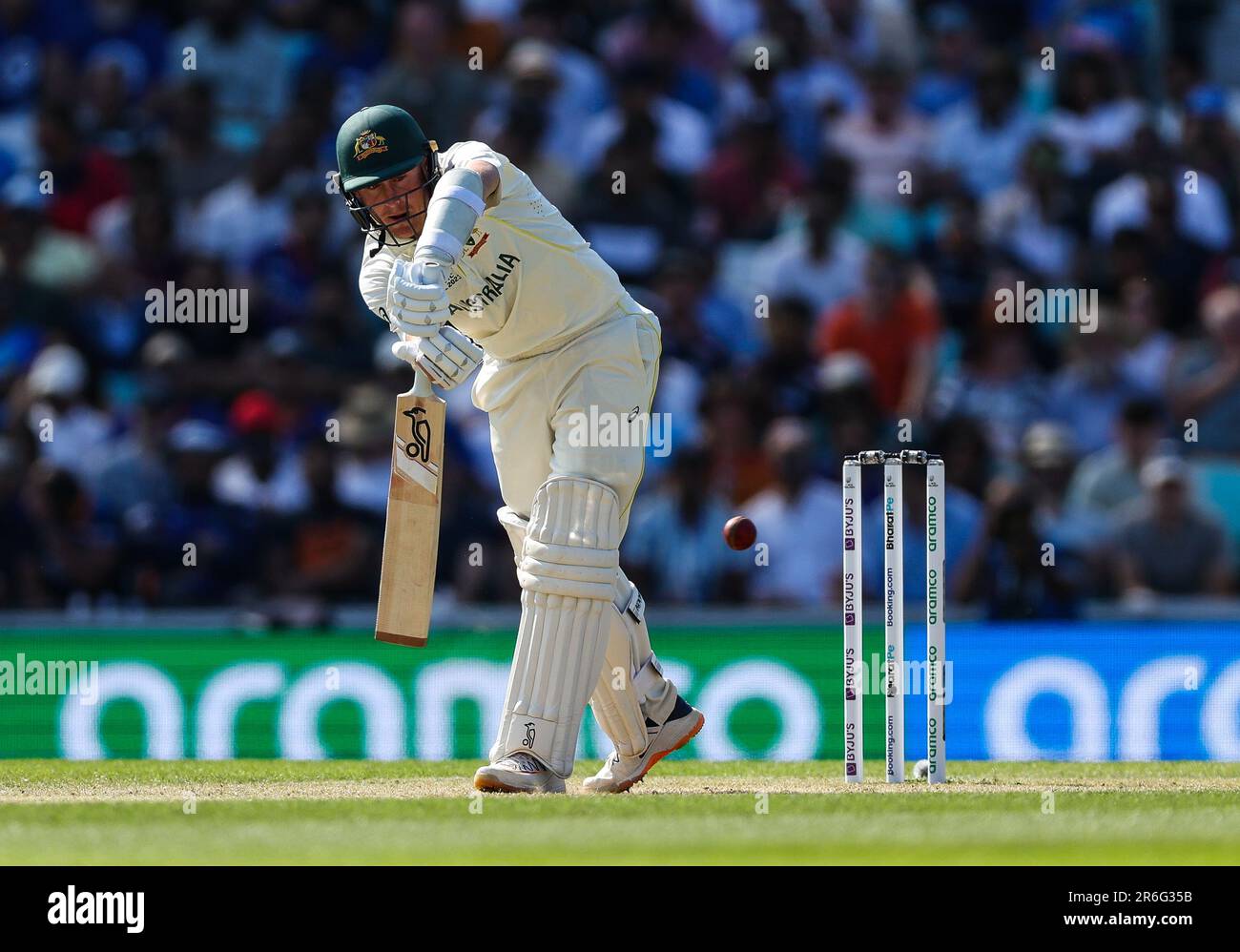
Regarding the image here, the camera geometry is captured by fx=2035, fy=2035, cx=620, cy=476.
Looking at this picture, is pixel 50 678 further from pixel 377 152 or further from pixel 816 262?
pixel 816 262

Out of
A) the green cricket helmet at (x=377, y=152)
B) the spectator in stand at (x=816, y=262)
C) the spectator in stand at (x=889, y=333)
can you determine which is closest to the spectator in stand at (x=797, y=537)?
Answer: the spectator in stand at (x=889, y=333)

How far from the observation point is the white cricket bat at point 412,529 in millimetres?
5949

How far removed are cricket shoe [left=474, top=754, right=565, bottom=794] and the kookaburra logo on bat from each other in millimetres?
915

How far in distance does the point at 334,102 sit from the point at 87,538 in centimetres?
361

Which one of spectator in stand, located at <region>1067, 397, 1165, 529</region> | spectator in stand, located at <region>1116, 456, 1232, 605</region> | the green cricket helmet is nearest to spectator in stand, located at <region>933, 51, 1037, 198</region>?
spectator in stand, located at <region>1067, 397, 1165, 529</region>

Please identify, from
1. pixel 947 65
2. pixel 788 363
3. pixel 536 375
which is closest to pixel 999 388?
pixel 788 363

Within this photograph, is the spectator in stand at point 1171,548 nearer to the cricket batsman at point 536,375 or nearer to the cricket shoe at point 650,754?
the cricket shoe at point 650,754

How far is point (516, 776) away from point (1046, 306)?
650 cm

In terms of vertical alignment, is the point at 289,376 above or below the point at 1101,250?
below

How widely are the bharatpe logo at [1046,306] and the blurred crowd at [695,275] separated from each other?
57mm

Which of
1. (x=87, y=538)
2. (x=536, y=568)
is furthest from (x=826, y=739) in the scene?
(x=87, y=538)

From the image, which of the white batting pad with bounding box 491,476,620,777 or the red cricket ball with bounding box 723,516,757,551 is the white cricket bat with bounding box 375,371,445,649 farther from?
the red cricket ball with bounding box 723,516,757,551
